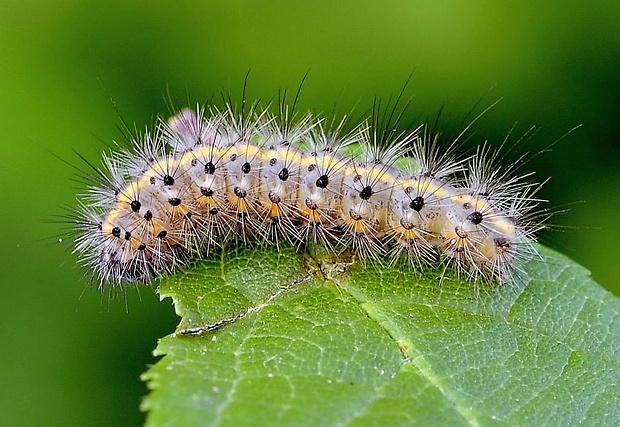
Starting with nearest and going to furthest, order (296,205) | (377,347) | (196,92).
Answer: (377,347) < (296,205) < (196,92)

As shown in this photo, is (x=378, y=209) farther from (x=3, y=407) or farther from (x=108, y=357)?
(x=3, y=407)

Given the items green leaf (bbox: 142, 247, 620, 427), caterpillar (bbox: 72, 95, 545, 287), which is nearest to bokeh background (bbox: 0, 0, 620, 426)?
caterpillar (bbox: 72, 95, 545, 287)

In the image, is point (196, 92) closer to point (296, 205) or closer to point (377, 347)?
point (296, 205)

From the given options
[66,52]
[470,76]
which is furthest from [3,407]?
[470,76]

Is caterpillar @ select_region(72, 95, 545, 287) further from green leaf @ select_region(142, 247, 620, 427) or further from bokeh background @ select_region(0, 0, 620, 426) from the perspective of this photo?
bokeh background @ select_region(0, 0, 620, 426)

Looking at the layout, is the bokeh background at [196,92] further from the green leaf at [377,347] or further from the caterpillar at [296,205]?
the green leaf at [377,347]

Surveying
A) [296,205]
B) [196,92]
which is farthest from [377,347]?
[196,92]
